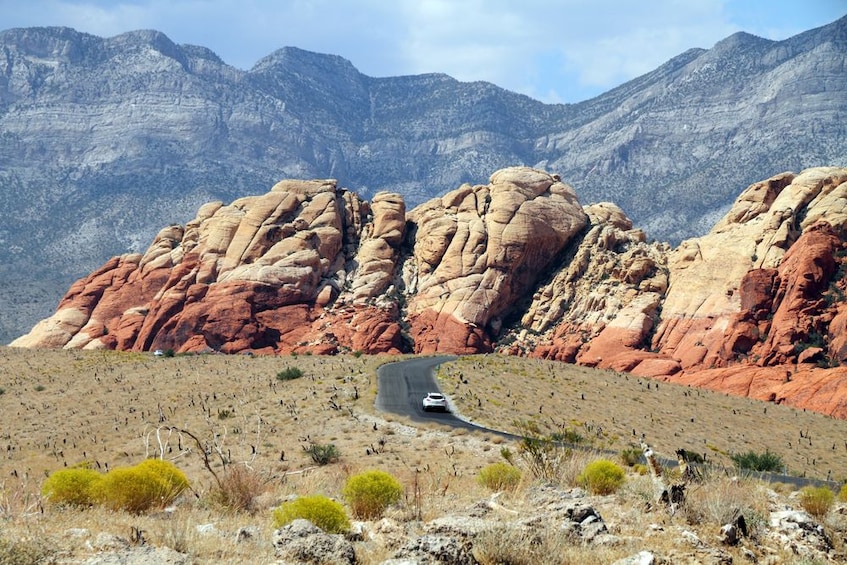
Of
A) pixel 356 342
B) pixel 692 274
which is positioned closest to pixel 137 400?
pixel 356 342

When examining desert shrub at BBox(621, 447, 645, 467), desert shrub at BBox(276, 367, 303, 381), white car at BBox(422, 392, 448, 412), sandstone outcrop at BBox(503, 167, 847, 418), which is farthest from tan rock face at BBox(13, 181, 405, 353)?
desert shrub at BBox(621, 447, 645, 467)

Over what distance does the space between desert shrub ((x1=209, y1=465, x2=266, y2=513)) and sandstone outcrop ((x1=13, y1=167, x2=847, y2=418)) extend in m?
53.9

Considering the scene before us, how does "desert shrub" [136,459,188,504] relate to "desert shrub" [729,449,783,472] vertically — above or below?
above

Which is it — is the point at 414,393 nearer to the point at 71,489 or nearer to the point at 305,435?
the point at 305,435

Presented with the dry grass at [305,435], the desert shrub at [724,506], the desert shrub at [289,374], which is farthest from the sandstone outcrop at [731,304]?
the desert shrub at [724,506]

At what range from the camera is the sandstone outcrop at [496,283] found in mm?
67938

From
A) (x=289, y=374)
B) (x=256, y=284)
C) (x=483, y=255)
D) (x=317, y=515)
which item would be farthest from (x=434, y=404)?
(x=256, y=284)

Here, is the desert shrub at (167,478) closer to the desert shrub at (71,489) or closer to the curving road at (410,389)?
the desert shrub at (71,489)

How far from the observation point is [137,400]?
47438 millimetres

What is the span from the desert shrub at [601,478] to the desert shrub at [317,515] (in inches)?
264

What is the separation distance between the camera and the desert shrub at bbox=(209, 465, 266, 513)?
48.0 feet

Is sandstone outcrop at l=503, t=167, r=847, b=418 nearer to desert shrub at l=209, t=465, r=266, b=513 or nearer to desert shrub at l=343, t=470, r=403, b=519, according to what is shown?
desert shrub at l=343, t=470, r=403, b=519

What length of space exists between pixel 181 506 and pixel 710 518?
32.5 feet

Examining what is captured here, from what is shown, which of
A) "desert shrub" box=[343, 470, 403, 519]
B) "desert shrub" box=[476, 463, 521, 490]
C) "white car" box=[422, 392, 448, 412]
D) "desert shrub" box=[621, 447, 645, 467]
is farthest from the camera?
"white car" box=[422, 392, 448, 412]
